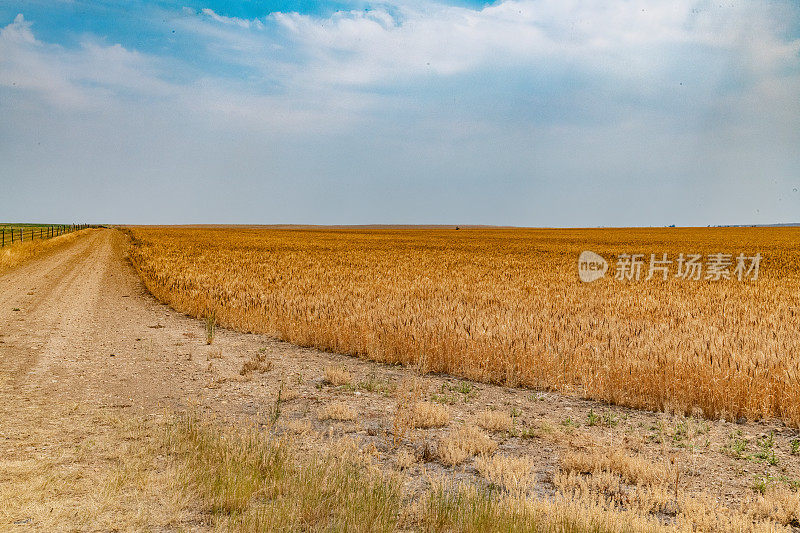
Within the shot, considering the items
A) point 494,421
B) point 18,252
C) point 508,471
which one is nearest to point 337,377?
point 494,421

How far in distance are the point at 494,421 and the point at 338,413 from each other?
2.18 meters

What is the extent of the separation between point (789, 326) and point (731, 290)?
808 cm

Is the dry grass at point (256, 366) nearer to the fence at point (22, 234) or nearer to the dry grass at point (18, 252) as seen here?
the dry grass at point (18, 252)

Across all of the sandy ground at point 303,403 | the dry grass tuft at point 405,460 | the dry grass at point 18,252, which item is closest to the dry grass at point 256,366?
the sandy ground at point 303,403

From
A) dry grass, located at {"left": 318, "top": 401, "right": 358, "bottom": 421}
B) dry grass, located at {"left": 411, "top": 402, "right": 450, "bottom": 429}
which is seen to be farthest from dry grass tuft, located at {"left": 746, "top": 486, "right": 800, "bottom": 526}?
dry grass, located at {"left": 318, "top": 401, "right": 358, "bottom": 421}

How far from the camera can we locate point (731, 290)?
782 inches

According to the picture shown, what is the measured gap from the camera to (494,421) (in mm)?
7266

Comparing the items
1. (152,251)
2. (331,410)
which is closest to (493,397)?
(331,410)

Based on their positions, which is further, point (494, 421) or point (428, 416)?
point (428, 416)

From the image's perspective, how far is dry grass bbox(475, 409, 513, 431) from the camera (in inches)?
284

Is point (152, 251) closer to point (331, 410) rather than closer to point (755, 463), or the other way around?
point (331, 410)

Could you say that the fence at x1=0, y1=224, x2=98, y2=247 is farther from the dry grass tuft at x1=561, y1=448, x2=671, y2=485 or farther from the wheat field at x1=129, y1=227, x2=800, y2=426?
the dry grass tuft at x1=561, y1=448, x2=671, y2=485

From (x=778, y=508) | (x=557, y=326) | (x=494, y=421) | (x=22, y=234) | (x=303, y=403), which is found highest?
(x=22, y=234)

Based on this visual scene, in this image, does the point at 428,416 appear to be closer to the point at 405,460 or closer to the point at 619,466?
the point at 405,460
